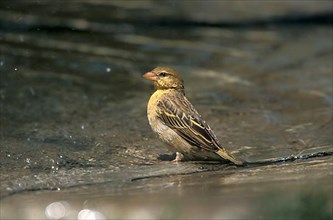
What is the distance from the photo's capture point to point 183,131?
761 cm

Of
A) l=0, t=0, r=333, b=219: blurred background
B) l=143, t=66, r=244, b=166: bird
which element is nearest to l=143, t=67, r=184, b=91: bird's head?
l=143, t=66, r=244, b=166: bird

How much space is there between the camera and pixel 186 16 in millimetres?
13289

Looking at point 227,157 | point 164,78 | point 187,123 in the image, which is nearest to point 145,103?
point 164,78

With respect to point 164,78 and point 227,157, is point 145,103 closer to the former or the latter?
point 164,78

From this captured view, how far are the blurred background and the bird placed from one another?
0.14m

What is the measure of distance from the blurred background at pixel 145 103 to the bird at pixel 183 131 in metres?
0.14

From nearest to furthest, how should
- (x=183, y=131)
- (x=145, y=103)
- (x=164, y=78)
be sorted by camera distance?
(x=183, y=131) → (x=164, y=78) → (x=145, y=103)

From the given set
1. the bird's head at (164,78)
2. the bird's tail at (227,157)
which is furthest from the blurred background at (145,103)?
the bird's head at (164,78)

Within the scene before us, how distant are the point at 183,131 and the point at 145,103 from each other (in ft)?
7.57

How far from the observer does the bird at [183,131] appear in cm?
737

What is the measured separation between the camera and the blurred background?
18.2ft

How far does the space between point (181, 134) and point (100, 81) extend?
130 inches

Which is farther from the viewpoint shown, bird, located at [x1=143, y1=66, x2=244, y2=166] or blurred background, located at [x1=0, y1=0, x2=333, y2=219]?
bird, located at [x1=143, y1=66, x2=244, y2=166]

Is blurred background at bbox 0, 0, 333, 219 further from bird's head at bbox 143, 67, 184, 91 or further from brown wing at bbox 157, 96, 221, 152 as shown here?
bird's head at bbox 143, 67, 184, 91
